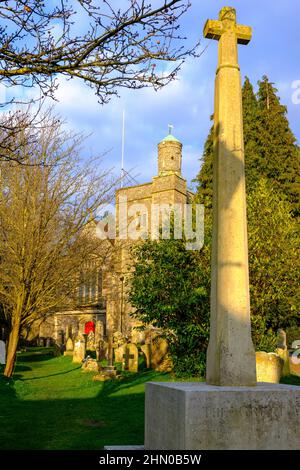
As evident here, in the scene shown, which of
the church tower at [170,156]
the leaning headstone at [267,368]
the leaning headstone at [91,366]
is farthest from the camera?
the church tower at [170,156]

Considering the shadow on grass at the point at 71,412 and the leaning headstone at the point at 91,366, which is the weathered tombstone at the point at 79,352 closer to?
the leaning headstone at the point at 91,366

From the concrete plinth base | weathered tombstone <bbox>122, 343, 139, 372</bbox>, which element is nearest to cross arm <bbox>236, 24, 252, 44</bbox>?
the concrete plinth base

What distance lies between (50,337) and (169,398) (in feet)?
127

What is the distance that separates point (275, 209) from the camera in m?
15.4

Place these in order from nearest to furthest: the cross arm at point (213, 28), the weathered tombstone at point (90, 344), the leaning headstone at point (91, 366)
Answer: the cross arm at point (213, 28), the leaning headstone at point (91, 366), the weathered tombstone at point (90, 344)

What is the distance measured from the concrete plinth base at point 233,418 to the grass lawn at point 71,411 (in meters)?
3.54

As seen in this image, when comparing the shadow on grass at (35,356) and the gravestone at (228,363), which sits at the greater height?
the gravestone at (228,363)

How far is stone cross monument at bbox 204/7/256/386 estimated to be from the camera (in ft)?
13.3

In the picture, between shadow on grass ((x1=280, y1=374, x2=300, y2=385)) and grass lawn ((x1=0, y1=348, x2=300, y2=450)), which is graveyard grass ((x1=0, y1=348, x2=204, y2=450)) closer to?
grass lawn ((x1=0, y1=348, x2=300, y2=450))

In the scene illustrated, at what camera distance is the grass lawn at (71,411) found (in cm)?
702

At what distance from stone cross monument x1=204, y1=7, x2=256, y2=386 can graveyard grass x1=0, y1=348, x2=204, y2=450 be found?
340 centimetres

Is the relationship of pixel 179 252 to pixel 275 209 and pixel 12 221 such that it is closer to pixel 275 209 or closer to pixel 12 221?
pixel 275 209

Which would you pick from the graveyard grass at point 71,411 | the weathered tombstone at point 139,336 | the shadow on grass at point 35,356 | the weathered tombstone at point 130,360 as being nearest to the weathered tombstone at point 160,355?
the weathered tombstone at point 130,360

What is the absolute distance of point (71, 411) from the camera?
374 inches
